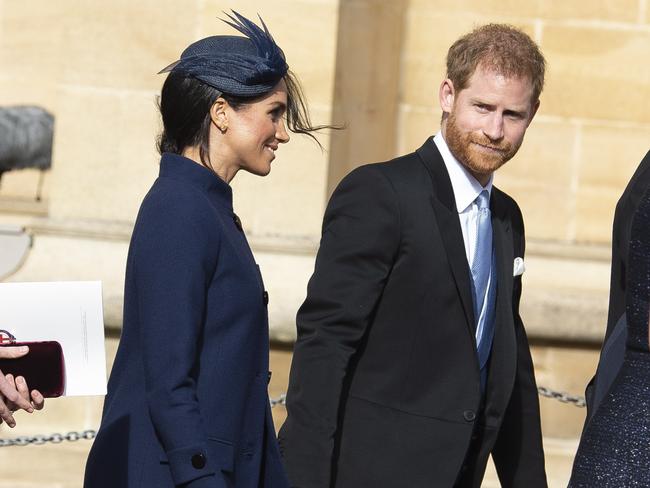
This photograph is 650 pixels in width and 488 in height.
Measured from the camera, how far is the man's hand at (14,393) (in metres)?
2.62

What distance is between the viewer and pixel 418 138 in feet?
21.3

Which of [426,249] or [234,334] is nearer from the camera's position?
[234,334]

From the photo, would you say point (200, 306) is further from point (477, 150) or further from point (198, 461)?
point (477, 150)

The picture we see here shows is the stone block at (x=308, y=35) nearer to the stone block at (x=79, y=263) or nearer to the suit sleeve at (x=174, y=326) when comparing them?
the stone block at (x=79, y=263)

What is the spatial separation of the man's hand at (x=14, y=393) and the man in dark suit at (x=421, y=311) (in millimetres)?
747

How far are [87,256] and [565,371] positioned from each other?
2033mm

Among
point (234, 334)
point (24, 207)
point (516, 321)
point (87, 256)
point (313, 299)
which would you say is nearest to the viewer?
point (234, 334)

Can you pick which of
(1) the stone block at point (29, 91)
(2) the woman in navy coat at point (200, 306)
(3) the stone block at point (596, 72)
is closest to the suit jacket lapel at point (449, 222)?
(2) the woman in navy coat at point (200, 306)

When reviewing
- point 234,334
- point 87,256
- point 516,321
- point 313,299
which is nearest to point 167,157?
point 234,334

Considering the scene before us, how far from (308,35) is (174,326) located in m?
3.41

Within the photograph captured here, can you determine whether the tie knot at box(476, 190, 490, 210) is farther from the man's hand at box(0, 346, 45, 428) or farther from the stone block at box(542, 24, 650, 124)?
the stone block at box(542, 24, 650, 124)

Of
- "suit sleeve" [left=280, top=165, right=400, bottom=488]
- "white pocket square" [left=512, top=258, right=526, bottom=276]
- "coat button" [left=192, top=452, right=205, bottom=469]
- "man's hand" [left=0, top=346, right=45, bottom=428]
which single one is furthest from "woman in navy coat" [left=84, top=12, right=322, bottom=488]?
"white pocket square" [left=512, top=258, right=526, bottom=276]

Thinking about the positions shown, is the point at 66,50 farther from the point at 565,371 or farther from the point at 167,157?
the point at 167,157

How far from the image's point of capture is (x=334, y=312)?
10.9 feet
